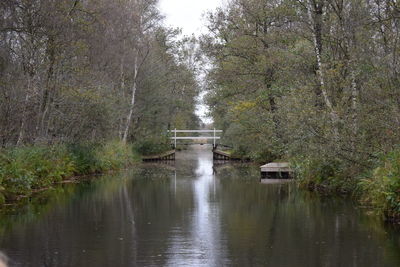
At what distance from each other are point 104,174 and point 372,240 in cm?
1962

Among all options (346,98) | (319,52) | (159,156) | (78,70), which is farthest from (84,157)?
(159,156)

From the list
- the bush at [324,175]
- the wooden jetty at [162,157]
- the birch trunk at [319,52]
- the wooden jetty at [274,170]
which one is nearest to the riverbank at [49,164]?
the wooden jetty at [162,157]

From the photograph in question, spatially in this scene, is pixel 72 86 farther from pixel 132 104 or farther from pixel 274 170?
pixel 132 104

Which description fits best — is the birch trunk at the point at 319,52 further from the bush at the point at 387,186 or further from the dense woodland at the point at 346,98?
the bush at the point at 387,186

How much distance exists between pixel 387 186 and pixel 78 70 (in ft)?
46.3

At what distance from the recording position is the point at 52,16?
1938 centimetres

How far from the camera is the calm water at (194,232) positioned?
838 centimetres

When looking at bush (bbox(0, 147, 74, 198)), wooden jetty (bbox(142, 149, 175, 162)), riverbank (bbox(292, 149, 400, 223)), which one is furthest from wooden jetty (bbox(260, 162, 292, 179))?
wooden jetty (bbox(142, 149, 175, 162))

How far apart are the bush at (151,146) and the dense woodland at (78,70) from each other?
29.1 inches

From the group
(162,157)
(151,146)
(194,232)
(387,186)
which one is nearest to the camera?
(194,232)

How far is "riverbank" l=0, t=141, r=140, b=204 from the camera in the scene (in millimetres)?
15531

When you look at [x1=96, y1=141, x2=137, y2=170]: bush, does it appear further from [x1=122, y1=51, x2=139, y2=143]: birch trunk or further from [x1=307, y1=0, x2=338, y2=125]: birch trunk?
[x1=307, y1=0, x2=338, y2=125]: birch trunk

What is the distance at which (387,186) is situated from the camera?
11789 mm

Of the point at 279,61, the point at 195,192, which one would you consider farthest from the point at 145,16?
the point at 195,192
